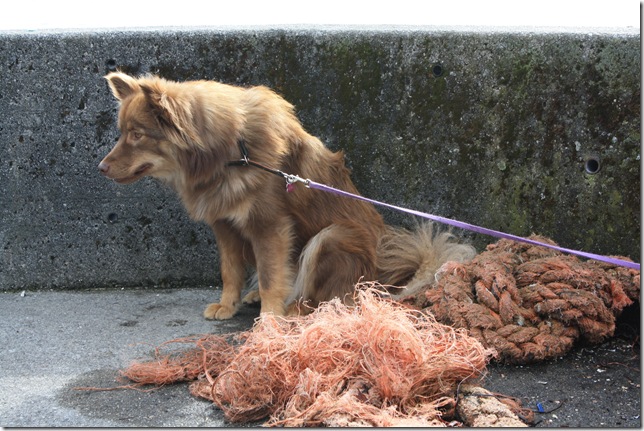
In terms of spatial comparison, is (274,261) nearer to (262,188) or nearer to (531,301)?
(262,188)

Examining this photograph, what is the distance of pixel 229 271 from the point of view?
177 inches

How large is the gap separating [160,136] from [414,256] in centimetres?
166

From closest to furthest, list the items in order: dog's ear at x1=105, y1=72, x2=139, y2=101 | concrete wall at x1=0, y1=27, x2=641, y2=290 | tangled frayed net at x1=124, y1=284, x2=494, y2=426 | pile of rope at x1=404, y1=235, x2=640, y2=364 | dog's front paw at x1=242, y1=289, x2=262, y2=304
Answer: tangled frayed net at x1=124, y1=284, x2=494, y2=426, pile of rope at x1=404, y1=235, x2=640, y2=364, dog's ear at x1=105, y1=72, x2=139, y2=101, concrete wall at x1=0, y1=27, x2=641, y2=290, dog's front paw at x1=242, y1=289, x2=262, y2=304

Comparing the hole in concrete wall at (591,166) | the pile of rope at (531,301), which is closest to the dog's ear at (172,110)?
the pile of rope at (531,301)

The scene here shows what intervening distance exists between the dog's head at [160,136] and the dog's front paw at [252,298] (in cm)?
98

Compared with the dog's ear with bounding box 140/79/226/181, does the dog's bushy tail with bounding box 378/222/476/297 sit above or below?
below

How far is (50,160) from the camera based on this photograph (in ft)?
15.8

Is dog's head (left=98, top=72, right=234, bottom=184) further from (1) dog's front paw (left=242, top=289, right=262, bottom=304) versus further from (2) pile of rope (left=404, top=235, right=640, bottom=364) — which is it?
(2) pile of rope (left=404, top=235, right=640, bottom=364)

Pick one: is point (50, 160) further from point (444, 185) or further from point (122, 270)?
point (444, 185)

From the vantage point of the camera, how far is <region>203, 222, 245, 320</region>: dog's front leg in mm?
4406

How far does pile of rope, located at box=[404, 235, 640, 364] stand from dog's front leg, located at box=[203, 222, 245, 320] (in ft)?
3.85

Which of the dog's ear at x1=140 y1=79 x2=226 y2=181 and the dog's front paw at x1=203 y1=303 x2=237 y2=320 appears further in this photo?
the dog's front paw at x1=203 y1=303 x2=237 y2=320

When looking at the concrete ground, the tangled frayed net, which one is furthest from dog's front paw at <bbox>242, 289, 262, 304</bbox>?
the tangled frayed net

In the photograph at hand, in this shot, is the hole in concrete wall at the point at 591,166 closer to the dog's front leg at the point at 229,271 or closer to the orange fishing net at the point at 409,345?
the orange fishing net at the point at 409,345
